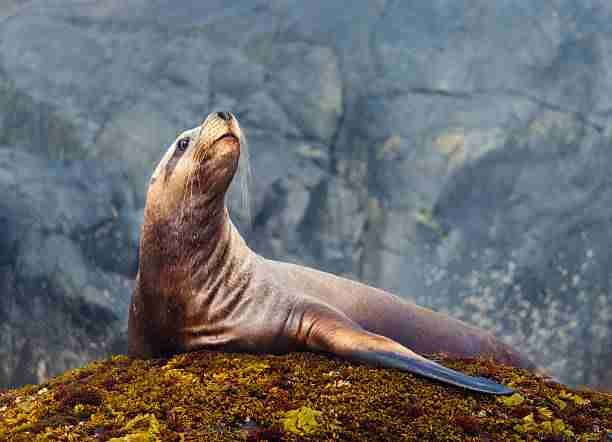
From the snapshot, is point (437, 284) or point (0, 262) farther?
point (437, 284)

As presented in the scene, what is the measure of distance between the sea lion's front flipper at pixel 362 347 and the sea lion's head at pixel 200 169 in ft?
3.02

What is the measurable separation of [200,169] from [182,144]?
31 cm

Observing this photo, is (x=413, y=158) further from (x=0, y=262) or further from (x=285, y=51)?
(x=0, y=262)

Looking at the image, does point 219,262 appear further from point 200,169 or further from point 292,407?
point 292,407

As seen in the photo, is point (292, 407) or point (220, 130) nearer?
point (292, 407)

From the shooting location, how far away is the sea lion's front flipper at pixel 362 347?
360 centimetres

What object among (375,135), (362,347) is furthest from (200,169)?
(375,135)

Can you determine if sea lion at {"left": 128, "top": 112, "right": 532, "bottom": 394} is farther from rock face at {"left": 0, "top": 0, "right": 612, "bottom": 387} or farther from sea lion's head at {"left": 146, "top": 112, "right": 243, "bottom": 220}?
rock face at {"left": 0, "top": 0, "right": 612, "bottom": 387}

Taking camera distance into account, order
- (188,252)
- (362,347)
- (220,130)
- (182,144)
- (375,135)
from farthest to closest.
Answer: (375,135) < (182,144) < (188,252) < (220,130) < (362,347)

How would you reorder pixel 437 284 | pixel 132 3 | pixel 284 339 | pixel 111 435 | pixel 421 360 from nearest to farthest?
1. pixel 111 435
2. pixel 421 360
3. pixel 284 339
4. pixel 437 284
5. pixel 132 3

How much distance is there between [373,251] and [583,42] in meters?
4.64

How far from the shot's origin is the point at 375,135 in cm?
1115

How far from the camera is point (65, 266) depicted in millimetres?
9141

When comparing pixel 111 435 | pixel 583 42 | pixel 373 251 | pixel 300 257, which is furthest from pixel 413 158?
pixel 111 435
